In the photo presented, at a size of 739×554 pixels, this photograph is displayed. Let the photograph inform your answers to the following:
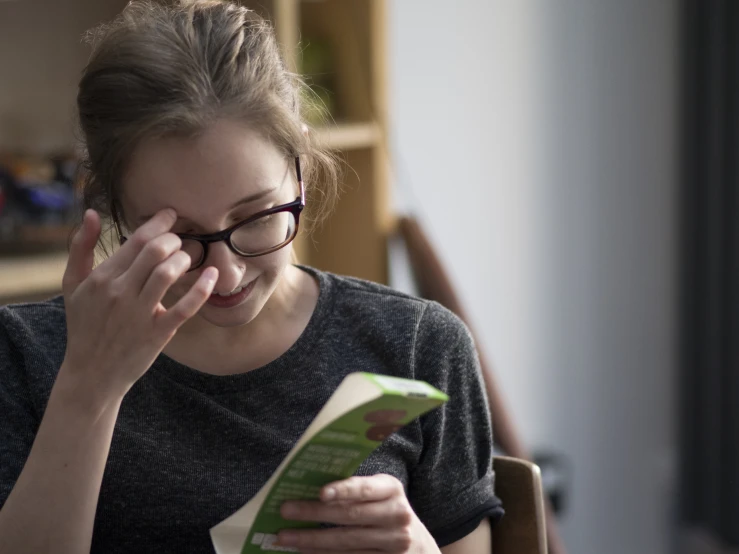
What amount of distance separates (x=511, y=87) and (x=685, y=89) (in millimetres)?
531

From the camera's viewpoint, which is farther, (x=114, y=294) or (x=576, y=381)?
(x=576, y=381)

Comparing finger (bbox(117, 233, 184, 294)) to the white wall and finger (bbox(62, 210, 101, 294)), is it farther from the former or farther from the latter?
the white wall

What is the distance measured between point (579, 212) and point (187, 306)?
190cm

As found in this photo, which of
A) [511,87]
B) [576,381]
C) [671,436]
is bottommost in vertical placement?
[671,436]

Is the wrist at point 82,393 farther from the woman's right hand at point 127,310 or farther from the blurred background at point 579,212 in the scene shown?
the blurred background at point 579,212

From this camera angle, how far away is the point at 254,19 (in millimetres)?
1163

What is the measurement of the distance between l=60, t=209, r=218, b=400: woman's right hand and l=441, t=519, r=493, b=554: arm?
45cm

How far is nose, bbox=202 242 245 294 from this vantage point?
0.99 metres

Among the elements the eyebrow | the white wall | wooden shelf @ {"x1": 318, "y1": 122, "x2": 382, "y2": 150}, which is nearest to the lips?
the eyebrow

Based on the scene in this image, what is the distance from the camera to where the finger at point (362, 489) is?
86 centimetres

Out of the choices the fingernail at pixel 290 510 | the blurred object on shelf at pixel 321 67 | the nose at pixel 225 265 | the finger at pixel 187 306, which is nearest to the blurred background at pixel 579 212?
the blurred object on shelf at pixel 321 67

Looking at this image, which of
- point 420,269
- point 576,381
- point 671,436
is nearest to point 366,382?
point 420,269

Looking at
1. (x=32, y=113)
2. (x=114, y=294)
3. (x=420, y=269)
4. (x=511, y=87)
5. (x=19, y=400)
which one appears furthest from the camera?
(x=511, y=87)

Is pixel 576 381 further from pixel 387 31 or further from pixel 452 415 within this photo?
pixel 452 415
